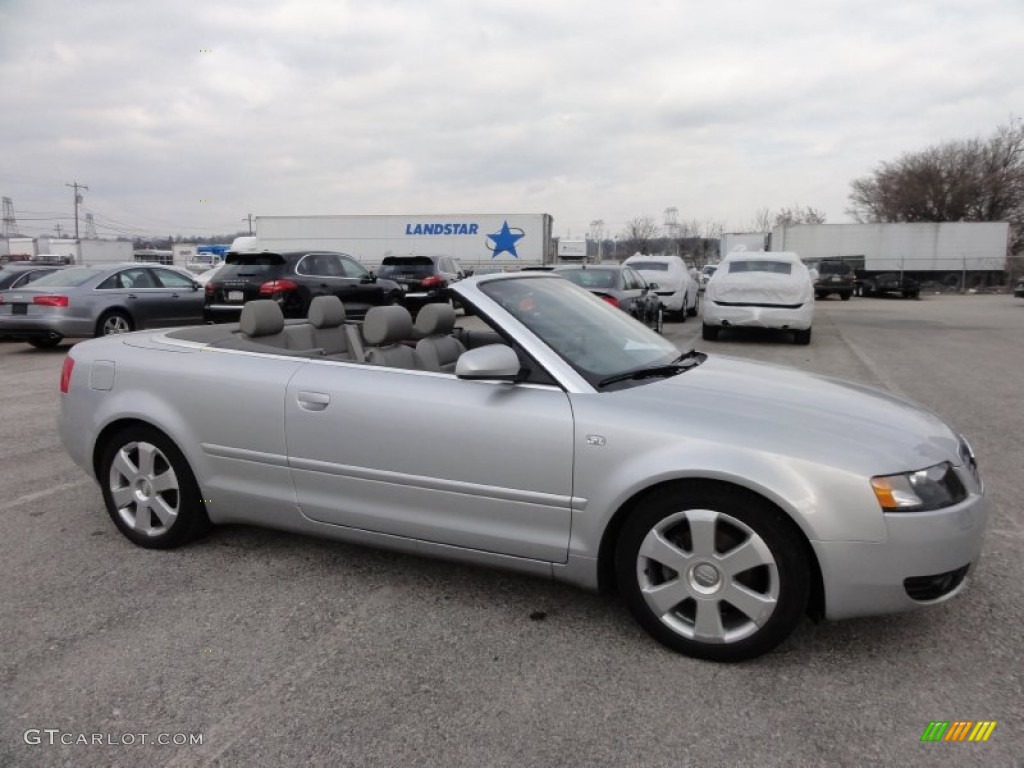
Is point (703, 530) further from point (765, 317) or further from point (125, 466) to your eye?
point (765, 317)

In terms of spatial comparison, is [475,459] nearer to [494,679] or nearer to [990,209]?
[494,679]

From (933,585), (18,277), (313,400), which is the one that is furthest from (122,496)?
(18,277)

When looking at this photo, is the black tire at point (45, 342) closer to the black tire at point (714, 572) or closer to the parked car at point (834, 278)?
the black tire at point (714, 572)

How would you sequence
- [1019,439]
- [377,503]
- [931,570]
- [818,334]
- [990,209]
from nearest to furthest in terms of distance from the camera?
[931,570] → [377,503] → [1019,439] → [818,334] → [990,209]

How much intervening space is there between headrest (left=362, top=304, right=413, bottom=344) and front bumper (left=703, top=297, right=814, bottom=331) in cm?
971

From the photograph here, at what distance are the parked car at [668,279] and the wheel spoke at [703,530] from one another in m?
14.8

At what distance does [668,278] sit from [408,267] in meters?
6.36

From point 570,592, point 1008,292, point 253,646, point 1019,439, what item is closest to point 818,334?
point 1019,439

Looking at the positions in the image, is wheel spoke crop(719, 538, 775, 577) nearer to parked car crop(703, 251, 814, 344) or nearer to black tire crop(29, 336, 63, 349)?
parked car crop(703, 251, 814, 344)

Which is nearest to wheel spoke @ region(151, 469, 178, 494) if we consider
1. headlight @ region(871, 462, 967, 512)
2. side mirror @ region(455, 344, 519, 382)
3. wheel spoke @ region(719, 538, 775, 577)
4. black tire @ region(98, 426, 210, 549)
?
black tire @ region(98, 426, 210, 549)

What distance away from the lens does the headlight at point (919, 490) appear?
8.14 ft

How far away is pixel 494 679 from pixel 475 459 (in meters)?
0.84

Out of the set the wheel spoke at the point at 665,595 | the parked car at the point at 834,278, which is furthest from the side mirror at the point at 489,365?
the parked car at the point at 834,278

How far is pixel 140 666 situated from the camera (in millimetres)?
2701
